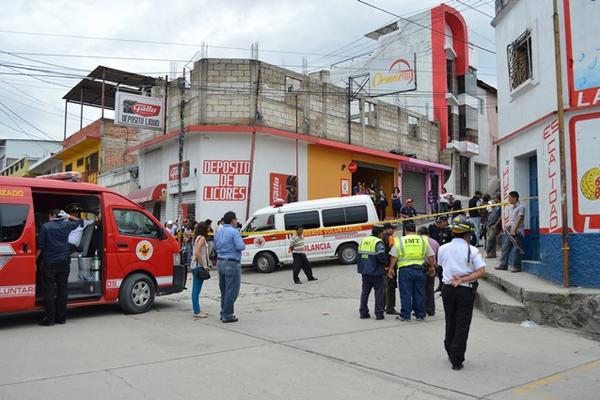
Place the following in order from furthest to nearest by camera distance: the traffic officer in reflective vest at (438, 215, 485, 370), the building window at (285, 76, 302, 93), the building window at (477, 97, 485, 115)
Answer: the building window at (477, 97, 485, 115) < the building window at (285, 76, 302, 93) < the traffic officer in reflective vest at (438, 215, 485, 370)

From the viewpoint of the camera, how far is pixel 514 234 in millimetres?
10250

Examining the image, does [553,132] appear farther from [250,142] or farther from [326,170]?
[326,170]

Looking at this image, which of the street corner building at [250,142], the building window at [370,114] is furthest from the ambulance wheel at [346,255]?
the building window at [370,114]

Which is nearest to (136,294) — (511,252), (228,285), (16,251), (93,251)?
(93,251)

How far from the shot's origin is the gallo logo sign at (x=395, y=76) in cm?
3112

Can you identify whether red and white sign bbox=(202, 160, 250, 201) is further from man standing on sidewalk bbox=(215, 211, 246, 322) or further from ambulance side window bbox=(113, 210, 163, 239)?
man standing on sidewalk bbox=(215, 211, 246, 322)

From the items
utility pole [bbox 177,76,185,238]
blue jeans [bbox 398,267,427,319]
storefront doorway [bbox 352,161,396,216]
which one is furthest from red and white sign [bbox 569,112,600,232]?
storefront doorway [bbox 352,161,396,216]

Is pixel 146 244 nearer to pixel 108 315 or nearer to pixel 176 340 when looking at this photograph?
pixel 108 315

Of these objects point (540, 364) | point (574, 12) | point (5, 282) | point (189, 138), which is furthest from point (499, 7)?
point (189, 138)

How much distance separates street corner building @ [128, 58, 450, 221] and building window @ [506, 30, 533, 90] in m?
10.8

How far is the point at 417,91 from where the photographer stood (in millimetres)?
31641

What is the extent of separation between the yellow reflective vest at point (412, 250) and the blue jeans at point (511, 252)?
2.84 m

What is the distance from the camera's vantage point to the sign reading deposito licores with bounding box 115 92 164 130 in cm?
2067

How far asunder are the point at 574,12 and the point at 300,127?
46.3ft
